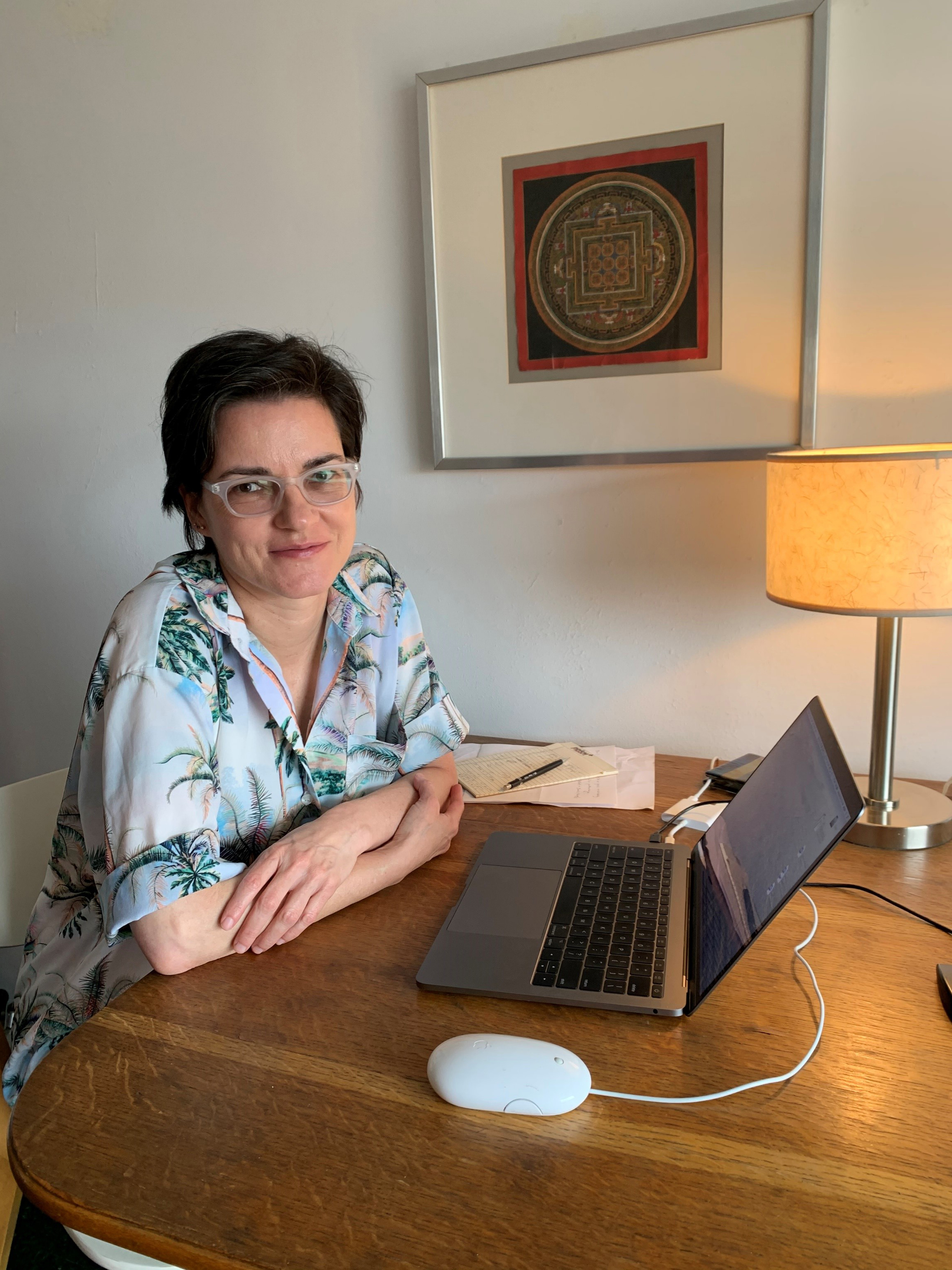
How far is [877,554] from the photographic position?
114 cm

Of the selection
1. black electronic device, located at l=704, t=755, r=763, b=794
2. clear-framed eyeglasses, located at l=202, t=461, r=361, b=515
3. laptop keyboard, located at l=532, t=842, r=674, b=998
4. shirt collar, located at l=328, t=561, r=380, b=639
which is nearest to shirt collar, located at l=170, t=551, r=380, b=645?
shirt collar, located at l=328, t=561, r=380, b=639

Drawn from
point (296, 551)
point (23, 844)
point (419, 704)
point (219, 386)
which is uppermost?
point (219, 386)

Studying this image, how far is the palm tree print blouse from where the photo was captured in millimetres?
1006

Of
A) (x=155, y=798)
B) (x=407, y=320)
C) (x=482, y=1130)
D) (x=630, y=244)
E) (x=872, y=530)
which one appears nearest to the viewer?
(x=482, y=1130)

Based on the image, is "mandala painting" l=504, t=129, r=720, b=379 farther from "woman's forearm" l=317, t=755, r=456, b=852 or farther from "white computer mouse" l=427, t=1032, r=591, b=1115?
"white computer mouse" l=427, t=1032, r=591, b=1115

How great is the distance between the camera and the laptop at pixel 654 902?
0.84m

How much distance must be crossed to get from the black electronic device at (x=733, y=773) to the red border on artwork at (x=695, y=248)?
68cm

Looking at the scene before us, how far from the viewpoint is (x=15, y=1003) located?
4.02ft

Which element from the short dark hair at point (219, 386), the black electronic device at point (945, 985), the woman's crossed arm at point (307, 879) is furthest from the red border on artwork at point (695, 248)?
the black electronic device at point (945, 985)

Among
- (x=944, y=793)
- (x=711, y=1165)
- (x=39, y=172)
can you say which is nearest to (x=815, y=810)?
(x=711, y=1165)

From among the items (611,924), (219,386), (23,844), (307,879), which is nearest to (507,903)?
(611,924)

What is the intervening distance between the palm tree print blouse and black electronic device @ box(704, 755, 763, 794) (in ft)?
1.38

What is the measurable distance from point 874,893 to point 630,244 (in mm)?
1086

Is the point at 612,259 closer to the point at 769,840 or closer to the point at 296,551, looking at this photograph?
the point at 296,551
